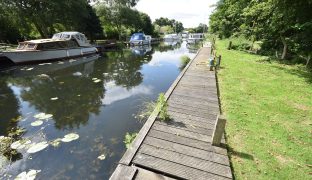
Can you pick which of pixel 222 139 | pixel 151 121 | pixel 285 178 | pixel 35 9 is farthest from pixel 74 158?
pixel 35 9

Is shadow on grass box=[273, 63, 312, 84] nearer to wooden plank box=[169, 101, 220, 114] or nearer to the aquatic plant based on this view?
wooden plank box=[169, 101, 220, 114]

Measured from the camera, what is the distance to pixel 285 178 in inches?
135

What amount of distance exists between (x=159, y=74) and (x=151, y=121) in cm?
861

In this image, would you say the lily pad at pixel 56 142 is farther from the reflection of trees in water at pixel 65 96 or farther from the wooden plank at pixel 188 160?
the wooden plank at pixel 188 160

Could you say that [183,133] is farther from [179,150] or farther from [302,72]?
[302,72]

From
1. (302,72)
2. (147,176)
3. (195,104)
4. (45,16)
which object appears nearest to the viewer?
(147,176)

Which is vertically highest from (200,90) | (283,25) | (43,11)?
(43,11)

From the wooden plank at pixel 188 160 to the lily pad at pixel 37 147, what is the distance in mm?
2789

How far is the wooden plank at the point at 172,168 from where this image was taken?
3414mm

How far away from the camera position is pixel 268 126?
17.0 feet

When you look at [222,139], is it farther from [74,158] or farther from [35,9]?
[35,9]

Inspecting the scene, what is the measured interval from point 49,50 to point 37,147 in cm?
1438

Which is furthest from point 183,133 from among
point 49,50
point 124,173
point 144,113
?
point 49,50

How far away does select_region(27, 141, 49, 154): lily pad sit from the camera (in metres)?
4.95
